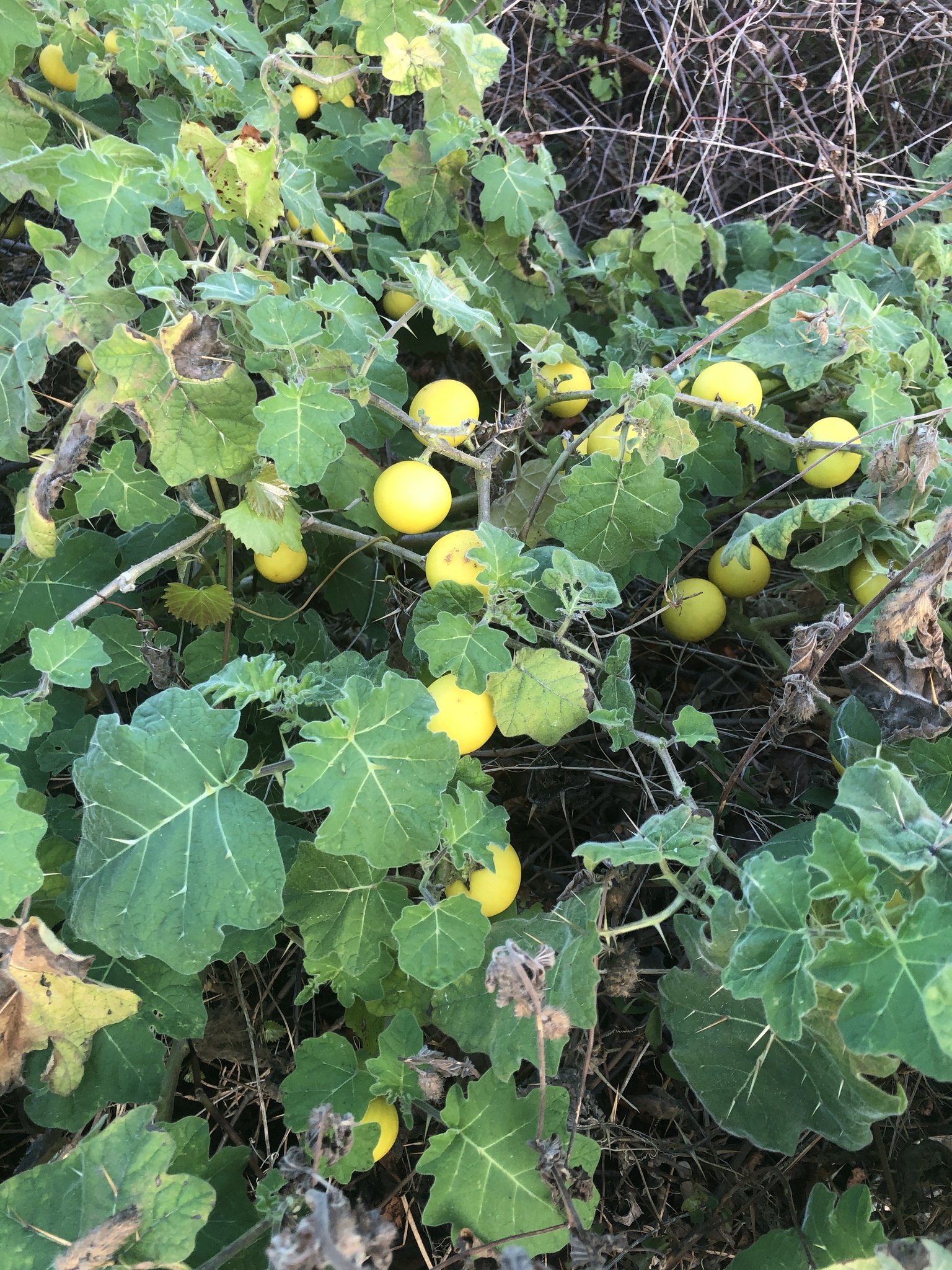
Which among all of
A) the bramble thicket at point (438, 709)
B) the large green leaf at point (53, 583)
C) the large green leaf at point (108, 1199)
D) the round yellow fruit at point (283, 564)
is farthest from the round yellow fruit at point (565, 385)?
the large green leaf at point (108, 1199)

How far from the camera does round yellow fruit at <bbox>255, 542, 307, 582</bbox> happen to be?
1996 mm

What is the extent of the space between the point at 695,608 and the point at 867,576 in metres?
0.39

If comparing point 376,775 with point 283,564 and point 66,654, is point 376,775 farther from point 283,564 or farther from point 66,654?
point 283,564

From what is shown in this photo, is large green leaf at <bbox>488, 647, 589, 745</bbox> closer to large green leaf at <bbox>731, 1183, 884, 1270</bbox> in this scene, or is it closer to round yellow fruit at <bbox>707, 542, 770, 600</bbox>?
round yellow fruit at <bbox>707, 542, 770, 600</bbox>

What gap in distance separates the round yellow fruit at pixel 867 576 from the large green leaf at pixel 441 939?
1.04 meters

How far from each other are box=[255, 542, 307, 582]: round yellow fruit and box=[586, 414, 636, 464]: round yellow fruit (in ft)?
2.21

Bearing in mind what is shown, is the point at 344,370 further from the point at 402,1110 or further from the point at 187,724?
the point at 402,1110

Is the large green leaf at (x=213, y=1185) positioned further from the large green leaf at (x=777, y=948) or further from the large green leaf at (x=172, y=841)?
the large green leaf at (x=777, y=948)

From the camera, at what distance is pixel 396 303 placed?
2.36 meters

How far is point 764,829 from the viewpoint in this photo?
199cm

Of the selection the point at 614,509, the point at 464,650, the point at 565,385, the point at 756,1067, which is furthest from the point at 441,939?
the point at 565,385

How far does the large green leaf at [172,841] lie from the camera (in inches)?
56.0

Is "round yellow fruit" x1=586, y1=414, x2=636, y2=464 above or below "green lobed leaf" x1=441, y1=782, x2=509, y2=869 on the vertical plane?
above

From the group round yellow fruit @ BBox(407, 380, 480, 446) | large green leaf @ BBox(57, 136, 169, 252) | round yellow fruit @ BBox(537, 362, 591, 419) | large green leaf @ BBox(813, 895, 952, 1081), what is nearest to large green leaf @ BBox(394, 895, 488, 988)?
large green leaf @ BBox(813, 895, 952, 1081)
